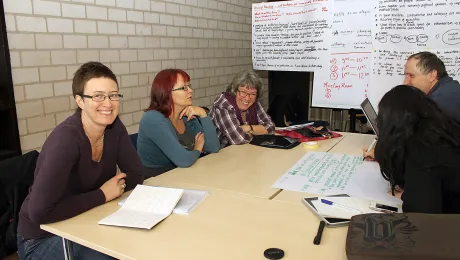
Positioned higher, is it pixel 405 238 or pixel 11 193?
pixel 405 238

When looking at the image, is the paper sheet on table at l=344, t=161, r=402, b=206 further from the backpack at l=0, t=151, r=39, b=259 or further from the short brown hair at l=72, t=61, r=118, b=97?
the backpack at l=0, t=151, r=39, b=259

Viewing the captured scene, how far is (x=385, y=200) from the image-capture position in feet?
5.52

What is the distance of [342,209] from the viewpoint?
152cm

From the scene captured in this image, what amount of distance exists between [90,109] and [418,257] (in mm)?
1344

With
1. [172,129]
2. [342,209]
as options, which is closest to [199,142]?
[172,129]

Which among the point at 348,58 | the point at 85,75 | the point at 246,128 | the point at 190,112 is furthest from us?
the point at 348,58

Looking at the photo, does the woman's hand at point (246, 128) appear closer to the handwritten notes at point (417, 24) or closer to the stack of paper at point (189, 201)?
the stack of paper at point (189, 201)

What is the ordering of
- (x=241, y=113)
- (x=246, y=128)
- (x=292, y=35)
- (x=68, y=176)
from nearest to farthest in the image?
(x=68, y=176) → (x=246, y=128) → (x=241, y=113) → (x=292, y=35)

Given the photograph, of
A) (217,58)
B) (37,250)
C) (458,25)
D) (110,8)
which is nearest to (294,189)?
(37,250)

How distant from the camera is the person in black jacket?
53.9 inches

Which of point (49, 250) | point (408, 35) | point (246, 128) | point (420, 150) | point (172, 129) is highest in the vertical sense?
point (408, 35)

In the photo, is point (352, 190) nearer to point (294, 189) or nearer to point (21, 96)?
point (294, 189)

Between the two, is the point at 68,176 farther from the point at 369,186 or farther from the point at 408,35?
the point at 408,35

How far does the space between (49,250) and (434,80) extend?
2.74m
